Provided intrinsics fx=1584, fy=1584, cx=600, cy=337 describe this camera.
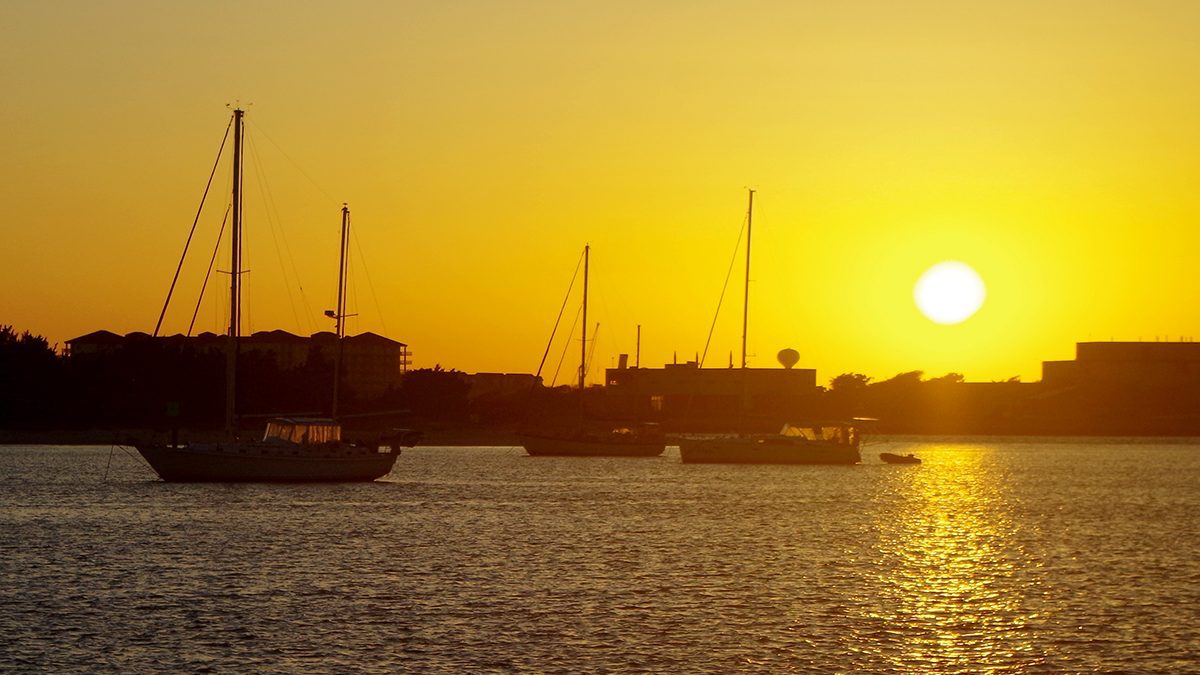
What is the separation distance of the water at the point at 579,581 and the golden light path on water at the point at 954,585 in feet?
0.47

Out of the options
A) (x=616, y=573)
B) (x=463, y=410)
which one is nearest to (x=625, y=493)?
(x=616, y=573)

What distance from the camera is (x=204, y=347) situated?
7539 inches

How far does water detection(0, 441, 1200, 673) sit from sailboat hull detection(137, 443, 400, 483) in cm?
134

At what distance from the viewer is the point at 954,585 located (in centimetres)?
4709

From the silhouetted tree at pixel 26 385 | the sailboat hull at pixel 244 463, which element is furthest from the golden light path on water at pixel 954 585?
the silhouetted tree at pixel 26 385

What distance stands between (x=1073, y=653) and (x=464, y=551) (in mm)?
25484

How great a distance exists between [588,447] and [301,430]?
165 feet

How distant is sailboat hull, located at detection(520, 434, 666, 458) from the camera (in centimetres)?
12875

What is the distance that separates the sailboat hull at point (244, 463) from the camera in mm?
77625

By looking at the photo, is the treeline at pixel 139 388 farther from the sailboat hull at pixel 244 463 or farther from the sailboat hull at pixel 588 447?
the sailboat hull at pixel 244 463

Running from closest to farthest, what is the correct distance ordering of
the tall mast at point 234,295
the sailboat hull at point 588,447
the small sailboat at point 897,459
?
the tall mast at point 234,295, the sailboat hull at point 588,447, the small sailboat at point 897,459

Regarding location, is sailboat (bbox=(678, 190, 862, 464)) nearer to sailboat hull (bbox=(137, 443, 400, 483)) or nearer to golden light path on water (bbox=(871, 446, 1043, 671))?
golden light path on water (bbox=(871, 446, 1043, 671))

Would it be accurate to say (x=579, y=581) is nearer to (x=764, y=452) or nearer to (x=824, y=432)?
(x=764, y=452)

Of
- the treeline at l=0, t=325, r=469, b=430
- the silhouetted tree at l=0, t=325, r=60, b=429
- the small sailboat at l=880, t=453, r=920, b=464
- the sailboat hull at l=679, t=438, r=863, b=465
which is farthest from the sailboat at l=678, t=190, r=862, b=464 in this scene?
the silhouetted tree at l=0, t=325, r=60, b=429
